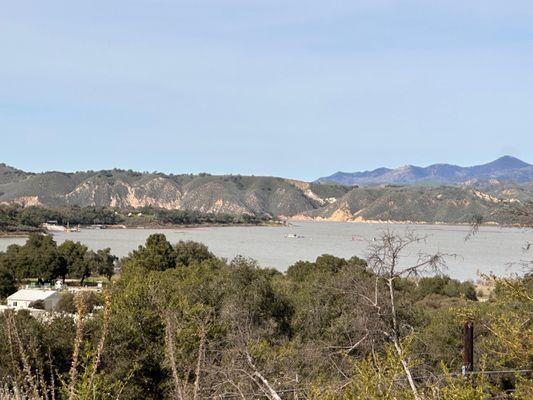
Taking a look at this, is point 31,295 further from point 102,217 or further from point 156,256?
point 102,217

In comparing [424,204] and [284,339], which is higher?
[424,204]

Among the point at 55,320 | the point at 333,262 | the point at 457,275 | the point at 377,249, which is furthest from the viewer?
the point at 457,275

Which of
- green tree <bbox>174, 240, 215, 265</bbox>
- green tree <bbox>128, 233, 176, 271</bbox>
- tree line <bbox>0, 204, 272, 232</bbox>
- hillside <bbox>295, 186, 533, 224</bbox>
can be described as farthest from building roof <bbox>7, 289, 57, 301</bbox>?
hillside <bbox>295, 186, 533, 224</bbox>

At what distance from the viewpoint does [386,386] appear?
4.38m

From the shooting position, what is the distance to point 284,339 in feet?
60.8

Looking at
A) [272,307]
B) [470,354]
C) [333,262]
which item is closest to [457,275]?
[333,262]

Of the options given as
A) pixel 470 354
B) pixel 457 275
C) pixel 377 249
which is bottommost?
pixel 457 275

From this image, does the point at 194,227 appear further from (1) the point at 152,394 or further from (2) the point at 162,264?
(1) the point at 152,394

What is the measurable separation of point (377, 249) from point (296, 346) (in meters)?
11.7

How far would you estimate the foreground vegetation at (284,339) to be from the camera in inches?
207

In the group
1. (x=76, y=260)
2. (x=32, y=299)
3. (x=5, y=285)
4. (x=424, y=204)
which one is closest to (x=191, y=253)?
(x=76, y=260)

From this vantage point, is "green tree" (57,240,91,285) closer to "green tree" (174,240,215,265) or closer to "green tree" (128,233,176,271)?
"green tree" (174,240,215,265)

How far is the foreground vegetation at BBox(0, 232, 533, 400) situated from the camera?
5246mm

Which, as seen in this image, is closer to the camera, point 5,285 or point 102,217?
point 5,285
